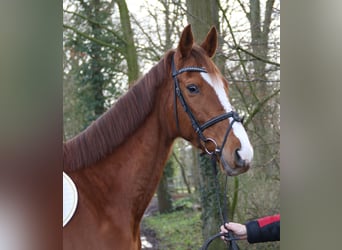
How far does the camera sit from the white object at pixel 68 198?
1071 mm

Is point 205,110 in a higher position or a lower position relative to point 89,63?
lower

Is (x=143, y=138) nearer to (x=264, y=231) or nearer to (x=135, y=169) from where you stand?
(x=135, y=169)

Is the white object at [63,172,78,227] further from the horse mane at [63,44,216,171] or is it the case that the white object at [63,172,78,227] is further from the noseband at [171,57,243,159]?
the noseband at [171,57,243,159]

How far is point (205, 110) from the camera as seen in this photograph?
1.16 meters

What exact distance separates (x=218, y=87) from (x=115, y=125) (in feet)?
1.07

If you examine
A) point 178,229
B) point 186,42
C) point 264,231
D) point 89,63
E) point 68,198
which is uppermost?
point 89,63

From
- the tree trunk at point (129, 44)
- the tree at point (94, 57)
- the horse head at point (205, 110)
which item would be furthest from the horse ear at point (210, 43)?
the tree at point (94, 57)

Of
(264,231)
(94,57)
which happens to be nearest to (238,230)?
(264,231)

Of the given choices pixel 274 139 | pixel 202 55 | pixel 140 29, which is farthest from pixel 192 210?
pixel 202 55

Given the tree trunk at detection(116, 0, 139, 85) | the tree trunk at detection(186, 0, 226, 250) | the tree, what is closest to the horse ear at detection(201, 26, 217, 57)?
the tree trunk at detection(186, 0, 226, 250)

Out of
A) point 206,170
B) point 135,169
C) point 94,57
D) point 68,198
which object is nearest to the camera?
point 68,198

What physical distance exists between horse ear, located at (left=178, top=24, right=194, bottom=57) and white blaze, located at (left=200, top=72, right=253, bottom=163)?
0.09 m

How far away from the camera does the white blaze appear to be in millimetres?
1084

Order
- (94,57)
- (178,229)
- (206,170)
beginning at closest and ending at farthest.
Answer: (206,170) < (178,229) < (94,57)
